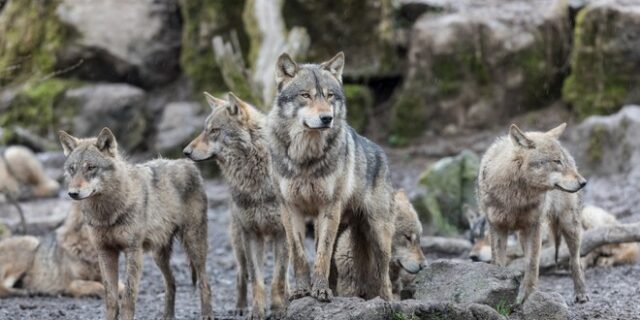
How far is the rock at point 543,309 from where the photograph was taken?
298 inches

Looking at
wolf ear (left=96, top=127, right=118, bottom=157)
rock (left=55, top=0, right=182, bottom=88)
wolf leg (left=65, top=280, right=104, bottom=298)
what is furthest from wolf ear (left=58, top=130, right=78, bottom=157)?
rock (left=55, top=0, right=182, bottom=88)

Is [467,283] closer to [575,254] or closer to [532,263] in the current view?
[532,263]

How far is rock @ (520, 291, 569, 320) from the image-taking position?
7566 millimetres

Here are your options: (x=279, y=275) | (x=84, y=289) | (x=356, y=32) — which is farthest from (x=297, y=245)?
(x=356, y=32)

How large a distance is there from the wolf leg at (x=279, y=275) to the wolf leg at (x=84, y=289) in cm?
314

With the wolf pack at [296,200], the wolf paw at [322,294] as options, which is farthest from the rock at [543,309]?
the wolf paw at [322,294]

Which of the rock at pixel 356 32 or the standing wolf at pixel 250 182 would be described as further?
the rock at pixel 356 32

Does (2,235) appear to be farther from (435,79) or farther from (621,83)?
(621,83)

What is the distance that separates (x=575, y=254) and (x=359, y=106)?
850cm

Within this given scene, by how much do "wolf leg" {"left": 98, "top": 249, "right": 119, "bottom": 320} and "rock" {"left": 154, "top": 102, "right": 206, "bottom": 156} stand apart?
871 cm

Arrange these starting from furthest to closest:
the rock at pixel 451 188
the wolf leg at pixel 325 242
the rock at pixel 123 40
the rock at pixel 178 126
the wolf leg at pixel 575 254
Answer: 1. the rock at pixel 123 40
2. the rock at pixel 178 126
3. the rock at pixel 451 188
4. the wolf leg at pixel 575 254
5. the wolf leg at pixel 325 242

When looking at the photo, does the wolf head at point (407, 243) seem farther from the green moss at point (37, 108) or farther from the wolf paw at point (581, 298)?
the green moss at point (37, 108)

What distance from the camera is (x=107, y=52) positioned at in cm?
1881

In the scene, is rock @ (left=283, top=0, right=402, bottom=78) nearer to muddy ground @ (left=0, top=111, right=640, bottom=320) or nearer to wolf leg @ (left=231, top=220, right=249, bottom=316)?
muddy ground @ (left=0, top=111, right=640, bottom=320)
